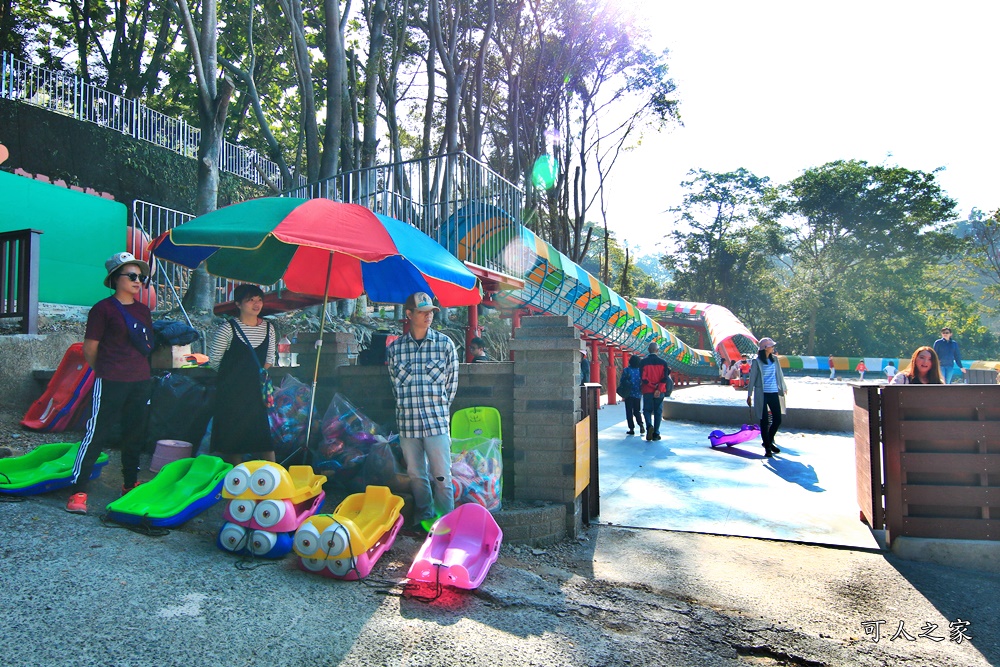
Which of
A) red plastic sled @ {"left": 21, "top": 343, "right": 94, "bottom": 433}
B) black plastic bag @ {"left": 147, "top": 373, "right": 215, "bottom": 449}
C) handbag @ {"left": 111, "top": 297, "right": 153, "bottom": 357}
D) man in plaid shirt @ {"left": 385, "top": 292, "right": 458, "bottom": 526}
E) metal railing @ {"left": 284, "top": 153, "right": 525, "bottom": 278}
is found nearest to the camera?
handbag @ {"left": 111, "top": 297, "right": 153, "bottom": 357}

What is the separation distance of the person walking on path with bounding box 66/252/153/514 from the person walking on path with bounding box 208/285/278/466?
0.49 m

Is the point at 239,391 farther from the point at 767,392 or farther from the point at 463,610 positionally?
the point at 767,392

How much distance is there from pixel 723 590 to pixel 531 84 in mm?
18063

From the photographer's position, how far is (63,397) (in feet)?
20.6

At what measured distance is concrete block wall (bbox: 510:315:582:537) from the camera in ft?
16.3

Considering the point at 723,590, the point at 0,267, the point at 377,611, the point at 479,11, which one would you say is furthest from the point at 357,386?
the point at 479,11

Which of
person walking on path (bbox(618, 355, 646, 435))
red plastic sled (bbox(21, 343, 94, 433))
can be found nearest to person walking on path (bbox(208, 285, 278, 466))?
red plastic sled (bbox(21, 343, 94, 433))

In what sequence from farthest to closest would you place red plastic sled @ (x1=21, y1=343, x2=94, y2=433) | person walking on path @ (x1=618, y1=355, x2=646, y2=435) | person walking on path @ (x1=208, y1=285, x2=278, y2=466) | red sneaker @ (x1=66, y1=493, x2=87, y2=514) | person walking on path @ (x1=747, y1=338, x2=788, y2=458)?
person walking on path @ (x1=618, y1=355, x2=646, y2=435) < person walking on path @ (x1=747, y1=338, x2=788, y2=458) < red plastic sled @ (x1=21, y1=343, x2=94, y2=433) < person walking on path @ (x1=208, y1=285, x2=278, y2=466) < red sneaker @ (x1=66, y1=493, x2=87, y2=514)

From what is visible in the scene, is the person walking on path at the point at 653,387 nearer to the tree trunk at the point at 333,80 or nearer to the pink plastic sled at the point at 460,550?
the tree trunk at the point at 333,80

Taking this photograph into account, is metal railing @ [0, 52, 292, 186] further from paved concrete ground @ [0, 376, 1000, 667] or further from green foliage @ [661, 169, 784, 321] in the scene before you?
green foliage @ [661, 169, 784, 321]

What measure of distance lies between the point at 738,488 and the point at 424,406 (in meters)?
4.07

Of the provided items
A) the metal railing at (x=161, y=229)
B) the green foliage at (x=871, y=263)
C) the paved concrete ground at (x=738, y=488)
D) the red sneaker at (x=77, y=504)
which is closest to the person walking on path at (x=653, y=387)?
the paved concrete ground at (x=738, y=488)

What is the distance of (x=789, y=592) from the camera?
156 inches

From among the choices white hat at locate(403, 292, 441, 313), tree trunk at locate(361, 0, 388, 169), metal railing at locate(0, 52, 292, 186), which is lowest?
white hat at locate(403, 292, 441, 313)
